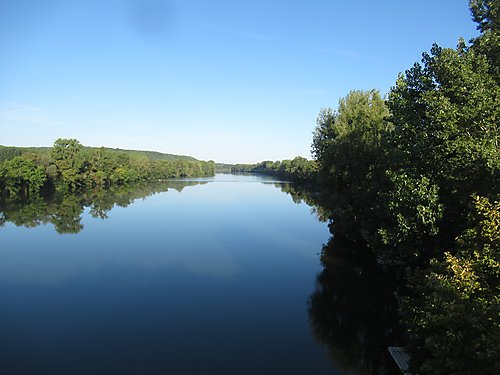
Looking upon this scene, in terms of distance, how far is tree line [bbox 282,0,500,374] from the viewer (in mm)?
8672

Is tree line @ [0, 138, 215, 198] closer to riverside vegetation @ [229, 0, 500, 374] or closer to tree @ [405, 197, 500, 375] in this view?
riverside vegetation @ [229, 0, 500, 374]

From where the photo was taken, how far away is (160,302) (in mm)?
19938

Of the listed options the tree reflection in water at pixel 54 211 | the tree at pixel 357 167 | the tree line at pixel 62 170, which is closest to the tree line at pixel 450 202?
the tree at pixel 357 167

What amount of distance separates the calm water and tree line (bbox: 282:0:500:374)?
18.0ft

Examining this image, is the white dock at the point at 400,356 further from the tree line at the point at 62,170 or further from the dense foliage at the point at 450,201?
the tree line at the point at 62,170

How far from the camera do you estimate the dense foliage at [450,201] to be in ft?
28.5

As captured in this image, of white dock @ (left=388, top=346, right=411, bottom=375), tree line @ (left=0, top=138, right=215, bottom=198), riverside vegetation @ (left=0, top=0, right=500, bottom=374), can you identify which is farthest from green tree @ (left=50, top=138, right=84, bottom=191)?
white dock @ (left=388, top=346, right=411, bottom=375)

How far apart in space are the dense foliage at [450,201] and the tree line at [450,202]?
0.03 metres

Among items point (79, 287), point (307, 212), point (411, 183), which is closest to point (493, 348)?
point (411, 183)

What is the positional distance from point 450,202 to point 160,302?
16.3 meters

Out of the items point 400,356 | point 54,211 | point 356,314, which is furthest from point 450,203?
point 54,211

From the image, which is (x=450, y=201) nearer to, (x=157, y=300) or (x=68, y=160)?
(x=157, y=300)

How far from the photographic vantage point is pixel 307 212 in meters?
58.2

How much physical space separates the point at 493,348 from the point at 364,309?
500 inches
